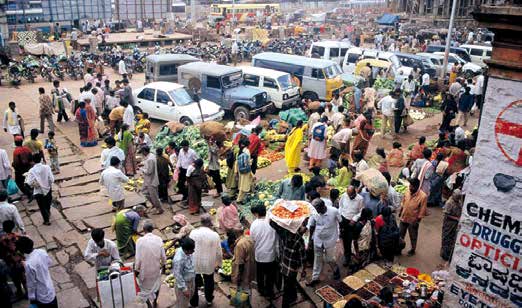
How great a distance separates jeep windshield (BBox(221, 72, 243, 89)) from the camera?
1573 cm

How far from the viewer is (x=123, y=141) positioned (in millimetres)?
10672

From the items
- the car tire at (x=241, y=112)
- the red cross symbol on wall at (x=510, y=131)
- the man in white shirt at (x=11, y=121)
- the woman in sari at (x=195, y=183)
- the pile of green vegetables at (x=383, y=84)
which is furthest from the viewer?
the pile of green vegetables at (x=383, y=84)

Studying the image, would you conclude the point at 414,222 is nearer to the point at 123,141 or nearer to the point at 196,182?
the point at 196,182

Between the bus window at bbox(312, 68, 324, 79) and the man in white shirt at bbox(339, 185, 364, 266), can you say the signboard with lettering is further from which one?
the bus window at bbox(312, 68, 324, 79)

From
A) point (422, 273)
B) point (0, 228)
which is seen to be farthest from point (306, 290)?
point (0, 228)

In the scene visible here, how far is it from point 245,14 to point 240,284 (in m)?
44.7

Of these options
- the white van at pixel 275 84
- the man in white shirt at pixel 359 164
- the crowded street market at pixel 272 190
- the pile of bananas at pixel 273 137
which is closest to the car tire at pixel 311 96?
the crowded street market at pixel 272 190

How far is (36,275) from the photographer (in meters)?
5.63

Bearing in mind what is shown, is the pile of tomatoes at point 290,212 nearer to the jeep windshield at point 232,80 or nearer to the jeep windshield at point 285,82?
the jeep windshield at point 232,80

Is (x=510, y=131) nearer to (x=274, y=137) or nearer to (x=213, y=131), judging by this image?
(x=213, y=131)

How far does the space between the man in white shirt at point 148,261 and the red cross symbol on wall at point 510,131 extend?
4398mm

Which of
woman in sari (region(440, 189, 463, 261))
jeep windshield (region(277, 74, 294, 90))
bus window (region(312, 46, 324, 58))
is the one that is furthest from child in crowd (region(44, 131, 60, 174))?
bus window (region(312, 46, 324, 58))

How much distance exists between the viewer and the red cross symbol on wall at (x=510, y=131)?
13.7ft

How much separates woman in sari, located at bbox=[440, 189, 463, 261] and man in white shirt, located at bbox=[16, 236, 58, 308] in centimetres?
613
